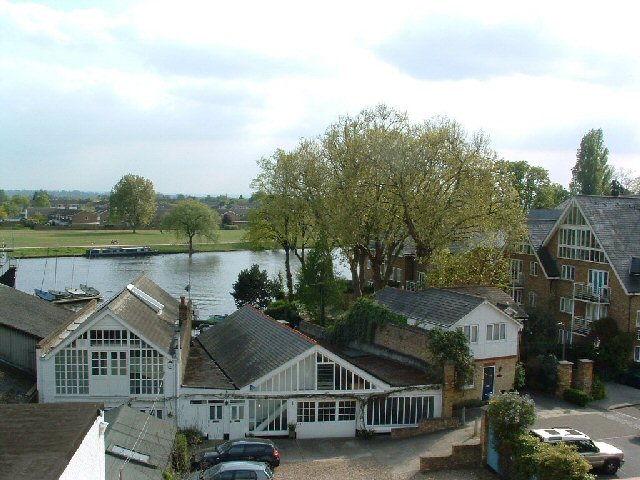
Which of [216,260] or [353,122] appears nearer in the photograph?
A: [353,122]

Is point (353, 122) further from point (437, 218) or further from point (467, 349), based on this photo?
point (467, 349)

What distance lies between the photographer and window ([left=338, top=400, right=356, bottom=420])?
2645 centimetres

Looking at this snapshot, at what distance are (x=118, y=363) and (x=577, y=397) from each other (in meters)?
21.2

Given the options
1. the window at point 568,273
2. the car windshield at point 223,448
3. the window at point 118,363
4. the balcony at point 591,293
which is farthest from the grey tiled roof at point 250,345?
the window at point 568,273

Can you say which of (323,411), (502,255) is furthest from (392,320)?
(502,255)

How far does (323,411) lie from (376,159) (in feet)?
68.4

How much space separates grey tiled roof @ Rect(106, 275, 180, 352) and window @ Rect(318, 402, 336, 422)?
654 centimetres

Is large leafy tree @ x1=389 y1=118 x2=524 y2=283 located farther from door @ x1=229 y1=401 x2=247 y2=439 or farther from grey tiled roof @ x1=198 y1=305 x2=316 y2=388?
door @ x1=229 y1=401 x2=247 y2=439

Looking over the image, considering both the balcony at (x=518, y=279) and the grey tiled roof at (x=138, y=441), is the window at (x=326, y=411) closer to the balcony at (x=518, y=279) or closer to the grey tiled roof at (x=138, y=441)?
the grey tiled roof at (x=138, y=441)

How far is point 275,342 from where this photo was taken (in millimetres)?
28656

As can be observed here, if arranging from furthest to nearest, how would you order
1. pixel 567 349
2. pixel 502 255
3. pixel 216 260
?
pixel 216 260, pixel 502 255, pixel 567 349

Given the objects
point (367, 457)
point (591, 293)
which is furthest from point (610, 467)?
point (591, 293)

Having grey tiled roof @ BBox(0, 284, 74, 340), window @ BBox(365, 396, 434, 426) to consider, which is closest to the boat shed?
grey tiled roof @ BBox(0, 284, 74, 340)

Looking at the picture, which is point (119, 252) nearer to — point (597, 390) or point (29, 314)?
point (29, 314)
